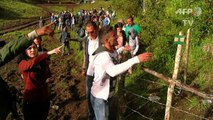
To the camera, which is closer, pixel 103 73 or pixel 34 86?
pixel 103 73

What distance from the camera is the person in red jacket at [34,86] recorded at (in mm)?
5629

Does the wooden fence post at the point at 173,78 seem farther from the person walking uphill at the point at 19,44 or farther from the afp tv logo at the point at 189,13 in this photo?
the afp tv logo at the point at 189,13

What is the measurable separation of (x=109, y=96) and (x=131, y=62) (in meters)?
0.82

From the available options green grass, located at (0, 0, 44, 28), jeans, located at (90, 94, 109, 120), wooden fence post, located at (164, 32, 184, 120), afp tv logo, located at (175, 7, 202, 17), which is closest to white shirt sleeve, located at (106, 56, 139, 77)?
jeans, located at (90, 94, 109, 120)

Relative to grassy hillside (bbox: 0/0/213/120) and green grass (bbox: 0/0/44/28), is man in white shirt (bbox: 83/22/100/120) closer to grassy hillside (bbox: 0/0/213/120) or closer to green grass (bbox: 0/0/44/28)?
grassy hillside (bbox: 0/0/213/120)

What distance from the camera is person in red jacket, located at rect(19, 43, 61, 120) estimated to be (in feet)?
18.5

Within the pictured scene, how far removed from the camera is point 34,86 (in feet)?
18.9

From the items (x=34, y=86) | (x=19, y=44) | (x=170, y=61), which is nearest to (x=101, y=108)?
(x=34, y=86)

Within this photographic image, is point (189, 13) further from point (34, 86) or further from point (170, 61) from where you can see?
point (34, 86)

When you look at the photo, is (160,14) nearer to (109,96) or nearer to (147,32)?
(147,32)

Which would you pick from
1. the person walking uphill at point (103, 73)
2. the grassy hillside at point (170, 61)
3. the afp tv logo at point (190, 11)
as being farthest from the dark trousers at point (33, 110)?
the afp tv logo at point (190, 11)

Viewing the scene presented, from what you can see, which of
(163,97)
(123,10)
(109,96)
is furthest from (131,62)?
(123,10)

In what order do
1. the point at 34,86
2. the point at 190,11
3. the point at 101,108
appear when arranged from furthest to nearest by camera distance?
the point at 190,11, the point at 34,86, the point at 101,108

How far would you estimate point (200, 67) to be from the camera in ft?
32.6
